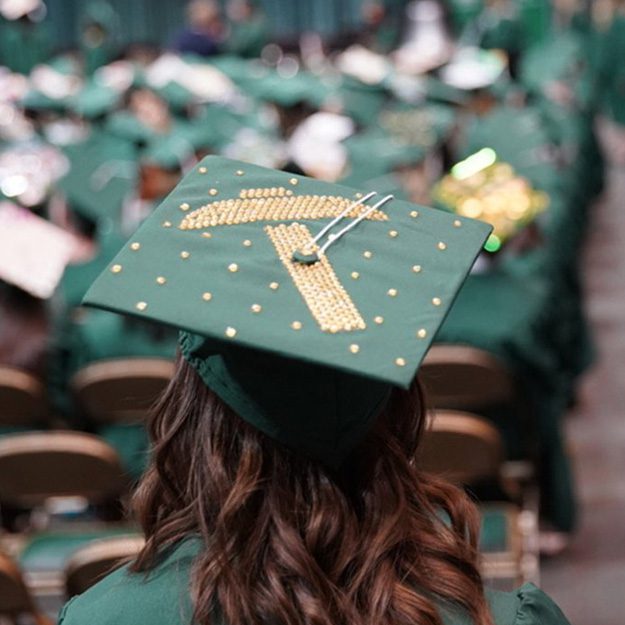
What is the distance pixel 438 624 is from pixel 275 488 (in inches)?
8.6

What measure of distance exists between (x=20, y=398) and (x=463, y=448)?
1344 mm

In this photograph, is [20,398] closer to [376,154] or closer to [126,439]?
[126,439]

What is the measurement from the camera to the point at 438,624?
1.19 metres

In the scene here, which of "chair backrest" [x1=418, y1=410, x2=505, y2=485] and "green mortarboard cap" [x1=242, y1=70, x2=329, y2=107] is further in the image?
"green mortarboard cap" [x1=242, y1=70, x2=329, y2=107]

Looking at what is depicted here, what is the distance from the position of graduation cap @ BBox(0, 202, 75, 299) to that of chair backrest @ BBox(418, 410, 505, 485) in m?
1.46

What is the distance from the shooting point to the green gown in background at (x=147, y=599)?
120 cm

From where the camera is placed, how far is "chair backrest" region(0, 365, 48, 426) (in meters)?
3.42

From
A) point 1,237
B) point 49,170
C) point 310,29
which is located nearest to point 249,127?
point 49,170

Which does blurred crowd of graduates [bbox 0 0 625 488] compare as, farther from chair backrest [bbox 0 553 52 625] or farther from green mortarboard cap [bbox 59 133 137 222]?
chair backrest [bbox 0 553 52 625]

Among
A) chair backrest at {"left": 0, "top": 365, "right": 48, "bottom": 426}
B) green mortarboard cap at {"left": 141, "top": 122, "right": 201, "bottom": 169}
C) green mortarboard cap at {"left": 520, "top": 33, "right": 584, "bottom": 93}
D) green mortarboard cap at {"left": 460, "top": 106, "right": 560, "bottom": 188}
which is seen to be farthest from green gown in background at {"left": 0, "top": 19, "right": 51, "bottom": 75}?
chair backrest at {"left": 0, "top": 365, "right": 48, "bottom": 426}

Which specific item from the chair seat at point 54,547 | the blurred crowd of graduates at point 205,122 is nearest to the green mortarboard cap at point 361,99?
the blurred crowd of graduates at point 205,122

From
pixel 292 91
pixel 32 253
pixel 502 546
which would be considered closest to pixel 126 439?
pixel 32 253

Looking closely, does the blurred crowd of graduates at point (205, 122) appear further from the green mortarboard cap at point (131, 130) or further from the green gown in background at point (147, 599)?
the green gown in background at point (147, 599)

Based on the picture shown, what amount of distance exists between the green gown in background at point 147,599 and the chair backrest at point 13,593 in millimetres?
1044
